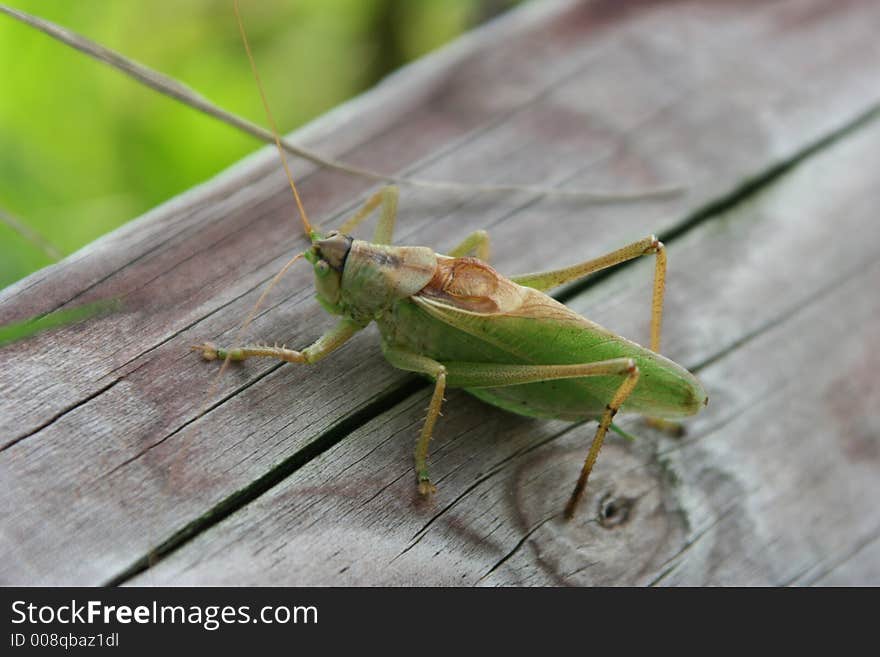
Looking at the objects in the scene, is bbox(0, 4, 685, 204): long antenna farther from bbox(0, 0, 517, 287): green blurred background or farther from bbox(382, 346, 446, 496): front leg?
bbox(0, 0, 517, 287): green blurred background

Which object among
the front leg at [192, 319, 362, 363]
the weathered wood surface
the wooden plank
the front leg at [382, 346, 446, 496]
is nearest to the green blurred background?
the weathered wood surface

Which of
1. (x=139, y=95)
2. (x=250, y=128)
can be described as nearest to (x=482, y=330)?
(x=250, y=128)

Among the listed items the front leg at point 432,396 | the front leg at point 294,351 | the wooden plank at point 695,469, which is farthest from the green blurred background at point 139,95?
the wooden plank at point 695,469

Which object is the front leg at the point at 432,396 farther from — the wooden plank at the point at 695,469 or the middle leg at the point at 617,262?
the middle leg at the point at 617,262

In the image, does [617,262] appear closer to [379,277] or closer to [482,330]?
[482,330]

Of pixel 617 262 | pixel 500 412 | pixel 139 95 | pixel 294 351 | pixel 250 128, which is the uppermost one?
pixel 139 95

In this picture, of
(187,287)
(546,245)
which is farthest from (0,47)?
(546,245)
